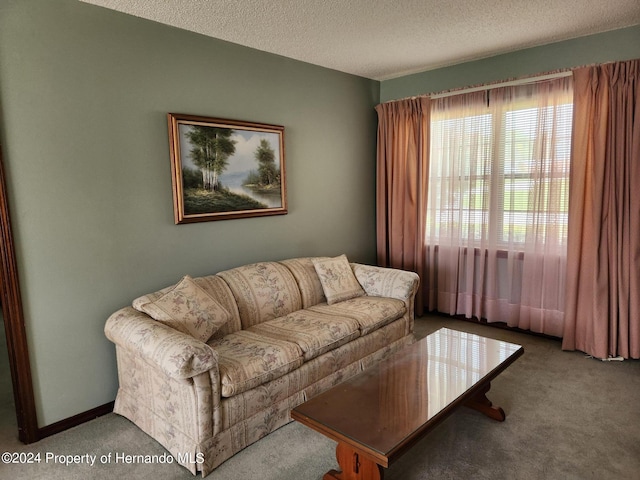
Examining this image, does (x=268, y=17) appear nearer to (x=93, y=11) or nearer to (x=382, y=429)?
(x=93, y=11)

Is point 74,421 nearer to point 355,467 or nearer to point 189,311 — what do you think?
point 189,311

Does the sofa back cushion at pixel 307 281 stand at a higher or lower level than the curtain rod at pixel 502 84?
lower

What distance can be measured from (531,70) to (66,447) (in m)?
4.24

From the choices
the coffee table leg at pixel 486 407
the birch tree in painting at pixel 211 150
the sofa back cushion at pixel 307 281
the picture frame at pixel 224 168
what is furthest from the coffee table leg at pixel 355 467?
the birch tree in painting at pixel 211 150

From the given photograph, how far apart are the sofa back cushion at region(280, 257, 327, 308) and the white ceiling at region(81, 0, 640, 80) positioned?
68.2 inches

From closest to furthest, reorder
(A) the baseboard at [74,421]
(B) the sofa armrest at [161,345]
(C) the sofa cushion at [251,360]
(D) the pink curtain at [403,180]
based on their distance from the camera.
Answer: (B) the sofa armrest at [161,345], (C) the sofa cushion at [251,360], (A) the baseboard at [74,421], (D) the pink curtain at [403,180]

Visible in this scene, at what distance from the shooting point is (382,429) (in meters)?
1.71

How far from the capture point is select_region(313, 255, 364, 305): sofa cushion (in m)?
3.41

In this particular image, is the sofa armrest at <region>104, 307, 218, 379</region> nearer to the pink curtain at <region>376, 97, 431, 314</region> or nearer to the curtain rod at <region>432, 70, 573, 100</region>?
the pink curtain at <region>376, 97, 431, 314</region>

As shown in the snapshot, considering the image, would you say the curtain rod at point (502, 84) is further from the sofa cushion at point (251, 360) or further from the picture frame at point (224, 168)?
the sofa cushion at point (251, 360)

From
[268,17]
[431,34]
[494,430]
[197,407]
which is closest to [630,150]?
[431,34]

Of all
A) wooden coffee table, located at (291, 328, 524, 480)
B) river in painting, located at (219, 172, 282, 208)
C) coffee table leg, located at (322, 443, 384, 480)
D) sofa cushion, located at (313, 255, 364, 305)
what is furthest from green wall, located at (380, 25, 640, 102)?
coffee table leg, located at (322, 443, 384, 480)

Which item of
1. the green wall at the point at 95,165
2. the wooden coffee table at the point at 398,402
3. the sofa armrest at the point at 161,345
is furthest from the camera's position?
the green wall at the point at 95,165

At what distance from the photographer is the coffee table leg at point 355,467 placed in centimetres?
174
